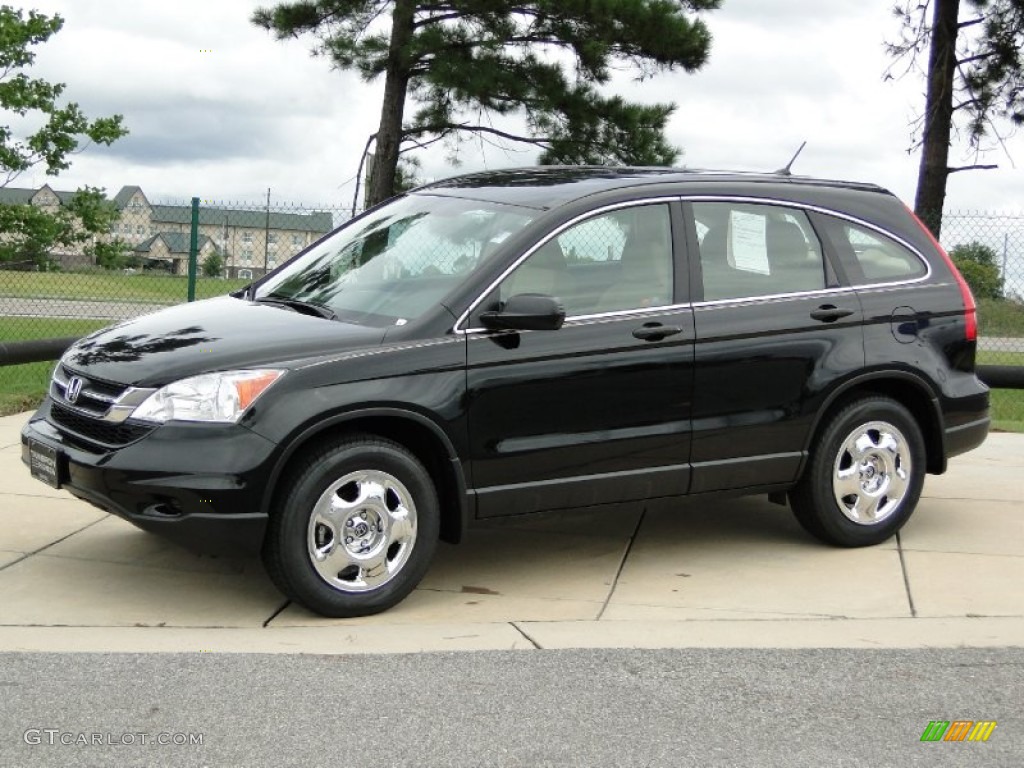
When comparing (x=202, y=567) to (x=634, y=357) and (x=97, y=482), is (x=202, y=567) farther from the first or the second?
(x=634, y=357)

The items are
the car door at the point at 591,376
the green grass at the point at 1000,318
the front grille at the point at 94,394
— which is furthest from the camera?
the green grass at the point at 1000,318

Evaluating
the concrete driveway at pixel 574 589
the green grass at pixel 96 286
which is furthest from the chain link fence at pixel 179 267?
the concrete driveway at pixel 574 589

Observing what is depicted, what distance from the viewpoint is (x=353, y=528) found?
18.9 feet

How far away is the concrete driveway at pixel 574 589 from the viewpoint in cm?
568

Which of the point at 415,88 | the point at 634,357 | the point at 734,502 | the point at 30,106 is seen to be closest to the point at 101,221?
the point at 30,106

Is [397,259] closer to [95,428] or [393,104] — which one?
[95,428]

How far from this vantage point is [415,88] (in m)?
20.3

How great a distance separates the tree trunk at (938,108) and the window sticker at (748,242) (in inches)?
545

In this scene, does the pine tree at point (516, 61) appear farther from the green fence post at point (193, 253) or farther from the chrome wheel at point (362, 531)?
the chrome wheel at point (362, 531)

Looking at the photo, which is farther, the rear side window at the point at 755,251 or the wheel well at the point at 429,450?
the rear side window at the point at 755,251

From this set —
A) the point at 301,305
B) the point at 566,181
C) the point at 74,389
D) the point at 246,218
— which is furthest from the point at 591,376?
the point at 246,218

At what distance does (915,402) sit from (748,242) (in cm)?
126

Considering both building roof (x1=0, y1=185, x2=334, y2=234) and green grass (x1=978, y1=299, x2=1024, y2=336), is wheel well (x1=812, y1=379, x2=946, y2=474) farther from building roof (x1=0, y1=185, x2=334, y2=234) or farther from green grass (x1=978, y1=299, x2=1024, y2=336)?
green grass (x1=978, y1=299, x2=1024, y2=336)

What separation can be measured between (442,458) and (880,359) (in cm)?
237
